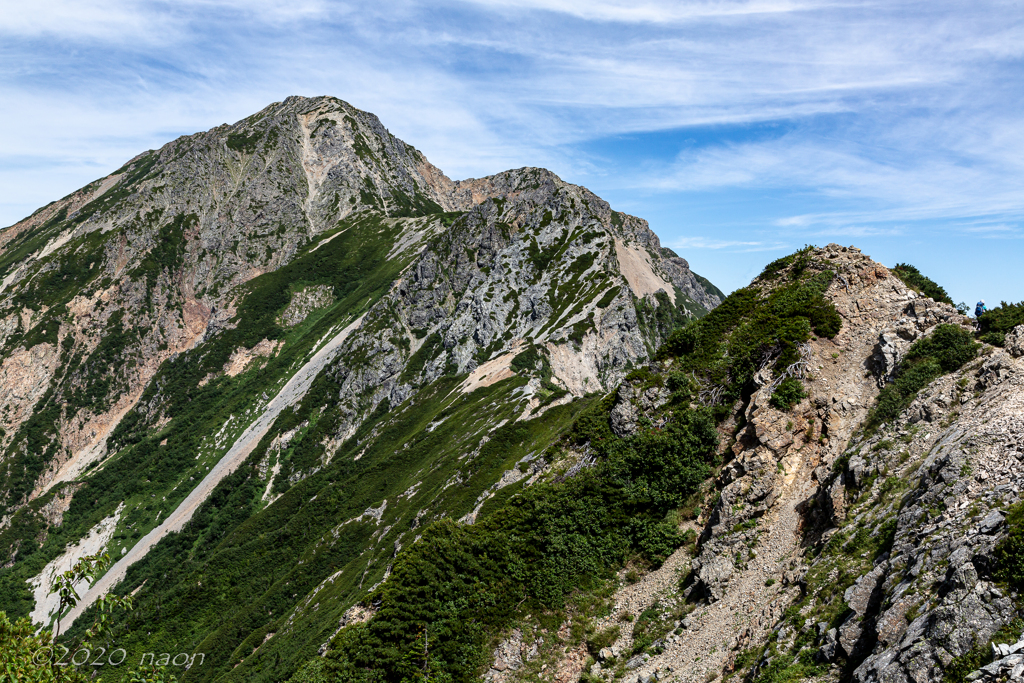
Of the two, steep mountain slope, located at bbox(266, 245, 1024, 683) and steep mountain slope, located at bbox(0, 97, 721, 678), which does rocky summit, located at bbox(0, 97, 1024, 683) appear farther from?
steep mountain slope, located at bbox(0, 97, 721, 678)

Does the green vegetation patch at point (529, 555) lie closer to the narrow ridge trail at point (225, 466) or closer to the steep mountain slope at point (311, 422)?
the steep mountain slope at point (311, 422)

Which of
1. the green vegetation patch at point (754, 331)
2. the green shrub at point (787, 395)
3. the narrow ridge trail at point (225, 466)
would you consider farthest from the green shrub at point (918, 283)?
the narrow ridge trail at point (225, 466)

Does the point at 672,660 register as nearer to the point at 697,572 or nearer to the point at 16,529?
the point at 697,572

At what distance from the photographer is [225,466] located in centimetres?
14912

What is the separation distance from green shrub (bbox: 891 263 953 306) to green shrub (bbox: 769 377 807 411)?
1138cm

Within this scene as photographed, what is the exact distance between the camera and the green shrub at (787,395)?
1209 inches

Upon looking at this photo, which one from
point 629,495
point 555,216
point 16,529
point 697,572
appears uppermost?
point 555,216

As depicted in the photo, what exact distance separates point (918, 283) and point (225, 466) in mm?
156527

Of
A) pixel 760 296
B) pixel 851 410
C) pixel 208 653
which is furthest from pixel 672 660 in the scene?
pixel 208 653

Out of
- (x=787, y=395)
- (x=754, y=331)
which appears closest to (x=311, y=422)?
(x=754, y=331)

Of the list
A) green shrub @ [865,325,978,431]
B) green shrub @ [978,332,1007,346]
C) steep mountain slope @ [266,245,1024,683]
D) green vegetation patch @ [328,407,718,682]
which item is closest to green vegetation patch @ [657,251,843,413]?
steep mountain slope @ [266,245,1024,683]

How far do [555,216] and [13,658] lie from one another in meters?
160

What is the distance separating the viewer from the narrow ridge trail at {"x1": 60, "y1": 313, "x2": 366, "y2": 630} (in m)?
126

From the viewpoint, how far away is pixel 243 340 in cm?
19725
